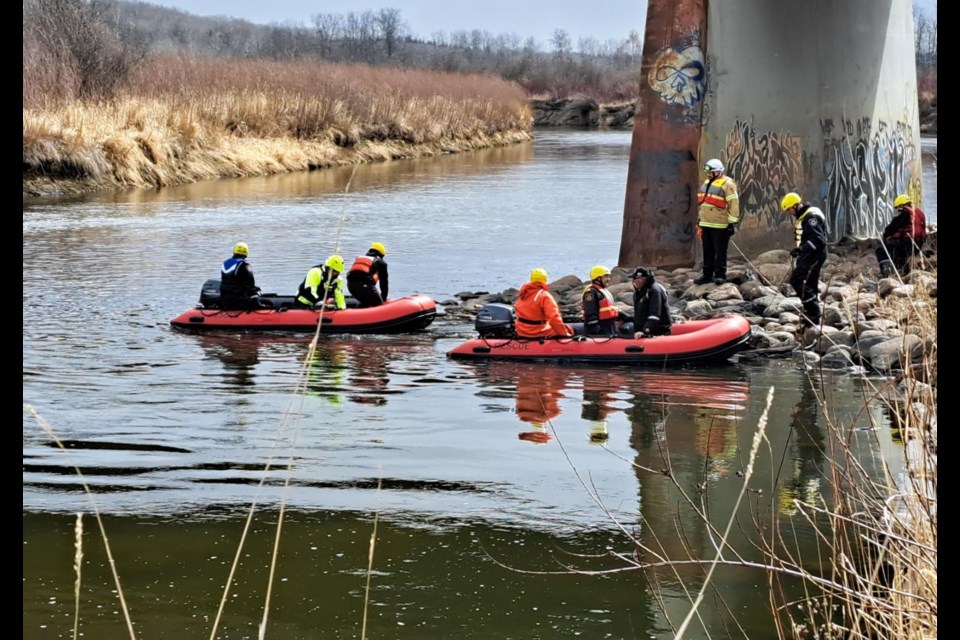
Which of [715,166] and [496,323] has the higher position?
[715,166]

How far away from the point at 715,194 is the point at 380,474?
45.9ft

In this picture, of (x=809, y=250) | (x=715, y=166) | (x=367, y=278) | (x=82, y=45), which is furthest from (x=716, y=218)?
(x=82, y=45)

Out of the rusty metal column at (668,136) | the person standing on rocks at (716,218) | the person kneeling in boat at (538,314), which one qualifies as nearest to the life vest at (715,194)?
the person standing on rocks at (716,218)

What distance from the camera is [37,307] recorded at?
17.1 m

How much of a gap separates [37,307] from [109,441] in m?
7.64

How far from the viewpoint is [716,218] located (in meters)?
16.3

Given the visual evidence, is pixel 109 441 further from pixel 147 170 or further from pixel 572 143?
pixel 572 143

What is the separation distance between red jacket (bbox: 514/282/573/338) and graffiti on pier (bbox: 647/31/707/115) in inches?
200

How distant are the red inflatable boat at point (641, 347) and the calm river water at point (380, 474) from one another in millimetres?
171

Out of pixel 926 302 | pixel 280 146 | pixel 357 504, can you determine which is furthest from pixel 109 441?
pixel 280 146

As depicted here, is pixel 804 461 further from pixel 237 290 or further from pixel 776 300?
pixel 237 290

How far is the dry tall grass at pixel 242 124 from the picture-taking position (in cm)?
3056

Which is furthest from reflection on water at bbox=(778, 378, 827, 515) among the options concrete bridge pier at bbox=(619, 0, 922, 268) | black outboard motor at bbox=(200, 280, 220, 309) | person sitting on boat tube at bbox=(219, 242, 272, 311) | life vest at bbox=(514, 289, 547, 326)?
black outboard motor at bbox=(200, 280, 220, 309)

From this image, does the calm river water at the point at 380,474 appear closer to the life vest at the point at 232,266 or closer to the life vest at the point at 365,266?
the life vest at the point at 232,266
